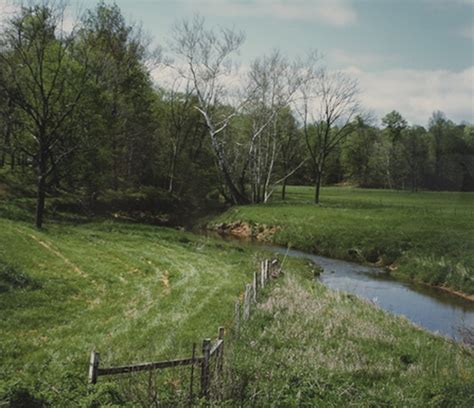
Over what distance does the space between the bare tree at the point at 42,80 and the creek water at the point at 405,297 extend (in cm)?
1479

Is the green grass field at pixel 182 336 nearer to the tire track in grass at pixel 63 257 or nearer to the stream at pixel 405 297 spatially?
the tire track in grass at pixel 63 257

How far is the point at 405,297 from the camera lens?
21.6 meters

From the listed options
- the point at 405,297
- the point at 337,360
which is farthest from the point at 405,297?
the point at 337,360

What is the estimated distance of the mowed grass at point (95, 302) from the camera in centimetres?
992

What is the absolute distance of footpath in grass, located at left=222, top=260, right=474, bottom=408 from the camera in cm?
841

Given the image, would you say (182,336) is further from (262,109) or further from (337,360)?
(262,109)

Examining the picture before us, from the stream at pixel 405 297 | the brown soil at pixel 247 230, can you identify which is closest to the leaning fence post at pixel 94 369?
the stream at pixel 405 297

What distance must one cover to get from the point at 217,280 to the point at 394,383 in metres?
9.79

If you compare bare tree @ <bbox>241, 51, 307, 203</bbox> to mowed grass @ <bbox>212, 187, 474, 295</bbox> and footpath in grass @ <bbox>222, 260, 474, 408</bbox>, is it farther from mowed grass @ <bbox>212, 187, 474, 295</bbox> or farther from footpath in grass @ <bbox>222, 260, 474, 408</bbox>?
footpath in grass @ <bbox>222, 260, 474, 408</bbox>

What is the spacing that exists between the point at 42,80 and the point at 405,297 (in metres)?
20.3

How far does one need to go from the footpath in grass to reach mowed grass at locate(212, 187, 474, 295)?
10.1 m

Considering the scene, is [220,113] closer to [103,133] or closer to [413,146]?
[103,133]

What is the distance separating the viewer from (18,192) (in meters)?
35.4

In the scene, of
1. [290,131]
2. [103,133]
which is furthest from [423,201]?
[103,133]
